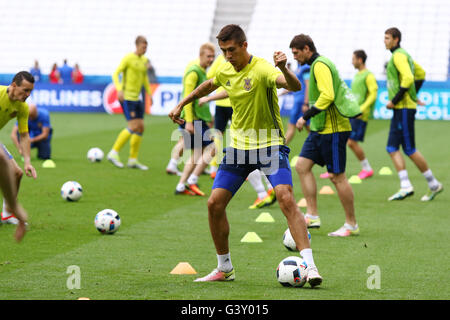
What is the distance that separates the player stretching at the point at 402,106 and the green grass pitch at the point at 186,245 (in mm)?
294

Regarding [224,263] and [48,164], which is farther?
[48,164]

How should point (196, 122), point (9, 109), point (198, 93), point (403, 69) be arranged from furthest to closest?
point (196, 122), point (403, 69), point (9, 109), point (198, 93)

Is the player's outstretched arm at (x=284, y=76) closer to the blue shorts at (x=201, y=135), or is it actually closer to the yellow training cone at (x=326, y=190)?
the blue shorts at (x=201, y=135)

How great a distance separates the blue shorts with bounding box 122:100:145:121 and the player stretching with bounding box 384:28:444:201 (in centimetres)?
568

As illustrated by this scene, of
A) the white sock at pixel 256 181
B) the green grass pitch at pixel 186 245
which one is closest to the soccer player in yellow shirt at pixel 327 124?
the green grass pitch at pixel 186 245

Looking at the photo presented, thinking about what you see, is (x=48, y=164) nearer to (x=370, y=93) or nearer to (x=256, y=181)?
(x=256, y=181)

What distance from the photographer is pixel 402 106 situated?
481 inches

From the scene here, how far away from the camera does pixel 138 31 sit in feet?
132

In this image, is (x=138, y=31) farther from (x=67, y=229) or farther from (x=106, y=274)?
(x=106, y=274)

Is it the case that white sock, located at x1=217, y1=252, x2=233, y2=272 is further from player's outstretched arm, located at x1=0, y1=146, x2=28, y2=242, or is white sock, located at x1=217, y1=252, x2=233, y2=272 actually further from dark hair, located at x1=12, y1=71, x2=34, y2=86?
dark hair, located at x1=12, y1=71, x2=34, y2=86

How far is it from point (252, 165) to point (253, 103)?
1.67 feet

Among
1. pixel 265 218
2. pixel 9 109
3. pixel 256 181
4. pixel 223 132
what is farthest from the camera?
pixel 223 132

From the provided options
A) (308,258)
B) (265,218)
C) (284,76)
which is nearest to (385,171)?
(265,218)

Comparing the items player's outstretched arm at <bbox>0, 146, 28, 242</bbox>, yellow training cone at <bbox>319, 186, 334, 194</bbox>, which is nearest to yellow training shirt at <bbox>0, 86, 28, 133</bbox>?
player's outstretched arm at <bbox>0, 146, 28, 242</bbox>
